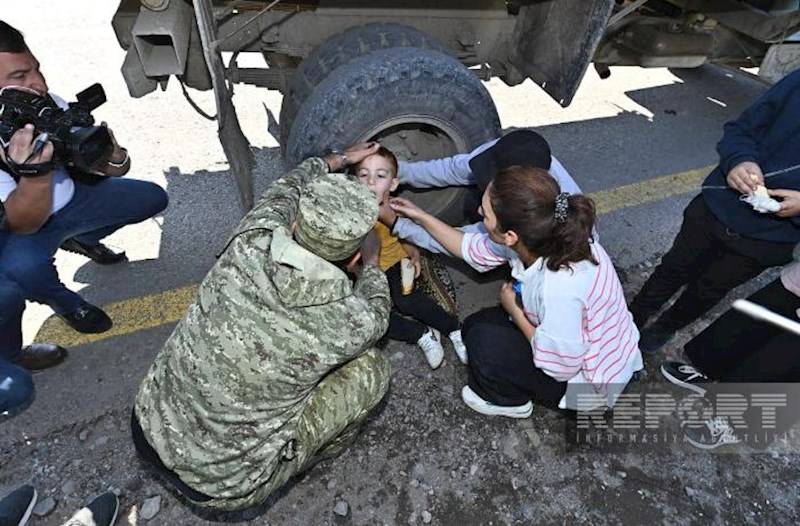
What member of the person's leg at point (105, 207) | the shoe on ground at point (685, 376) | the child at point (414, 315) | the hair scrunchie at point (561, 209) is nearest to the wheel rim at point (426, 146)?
the child at point (414, 315)

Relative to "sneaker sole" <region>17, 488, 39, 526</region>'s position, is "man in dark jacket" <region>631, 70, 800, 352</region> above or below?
above

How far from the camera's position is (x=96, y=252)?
114 inches

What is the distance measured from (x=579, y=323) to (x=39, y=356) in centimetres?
240

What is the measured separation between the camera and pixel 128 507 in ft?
6.70

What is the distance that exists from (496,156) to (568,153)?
2.44m

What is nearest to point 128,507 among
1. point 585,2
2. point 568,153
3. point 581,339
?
point 581,339

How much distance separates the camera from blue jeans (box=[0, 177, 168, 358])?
2.25 meters

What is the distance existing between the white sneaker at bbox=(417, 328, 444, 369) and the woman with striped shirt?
0.17 meters

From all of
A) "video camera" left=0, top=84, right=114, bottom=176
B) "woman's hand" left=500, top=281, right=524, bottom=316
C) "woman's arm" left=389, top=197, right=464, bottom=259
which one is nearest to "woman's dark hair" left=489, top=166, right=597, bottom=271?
"woman's hand" left=500, top=281, right=524, bottom=316

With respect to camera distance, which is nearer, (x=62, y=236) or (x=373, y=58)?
(x=373, y=58)

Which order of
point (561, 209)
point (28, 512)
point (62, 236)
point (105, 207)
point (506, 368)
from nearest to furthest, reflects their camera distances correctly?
point (561, 209) < point (28, 512) < point (506, 368) < point (62, 236) < point (105, 207)

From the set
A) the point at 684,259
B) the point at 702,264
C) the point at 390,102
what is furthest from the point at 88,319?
the point at 702,264

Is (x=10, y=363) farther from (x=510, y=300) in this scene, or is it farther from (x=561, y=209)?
(x=561, y=209)

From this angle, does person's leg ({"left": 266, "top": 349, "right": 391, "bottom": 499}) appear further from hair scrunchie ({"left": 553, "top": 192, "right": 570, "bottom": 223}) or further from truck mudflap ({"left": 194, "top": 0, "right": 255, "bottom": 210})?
truck mudflap ({"left": 194, "top": 0, "right": 255, "bottom": 210})
